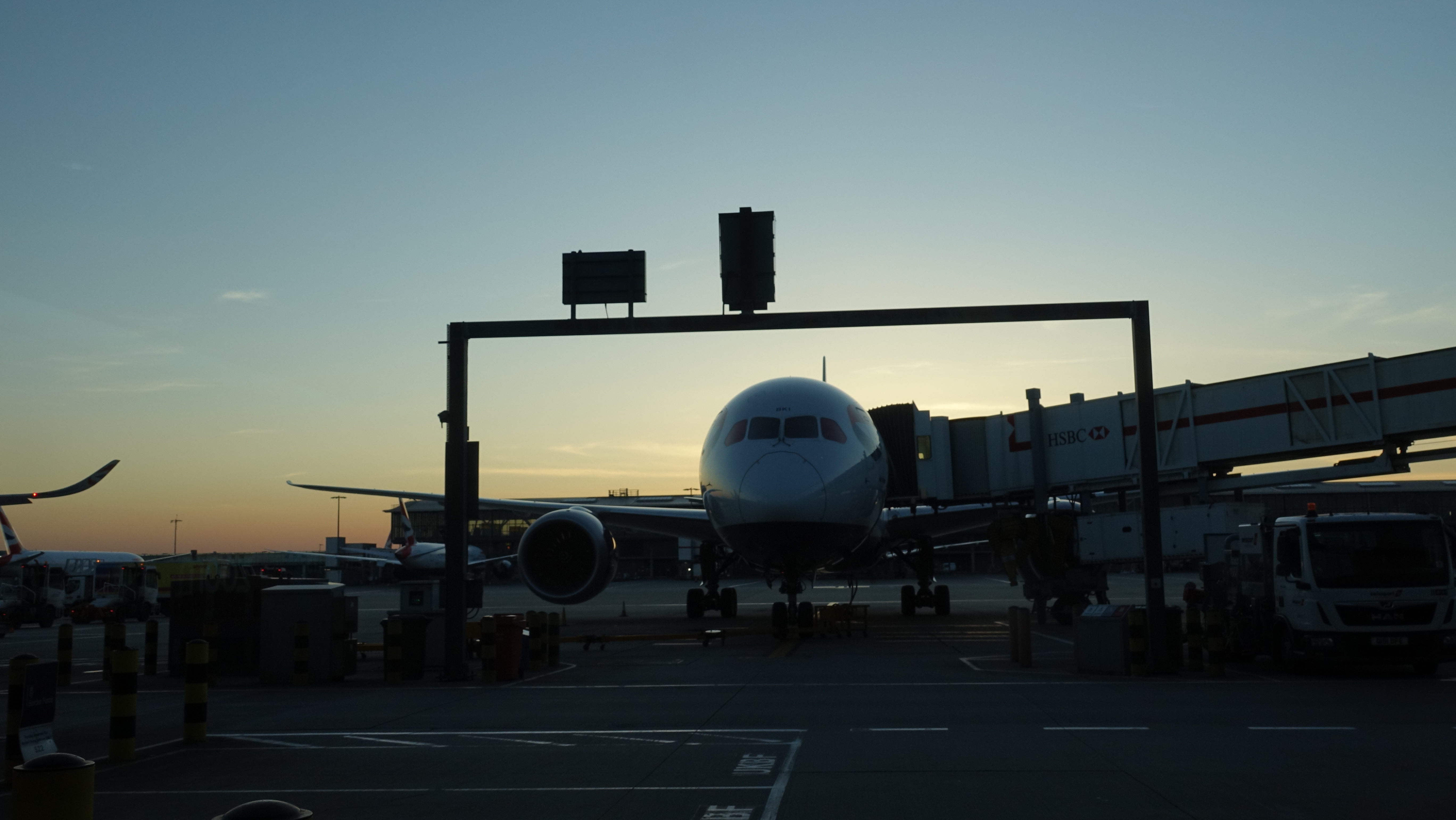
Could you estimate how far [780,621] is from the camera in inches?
806

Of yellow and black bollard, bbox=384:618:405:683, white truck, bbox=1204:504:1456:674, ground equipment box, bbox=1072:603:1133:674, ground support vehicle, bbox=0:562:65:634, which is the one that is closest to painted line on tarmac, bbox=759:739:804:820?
ground equipment box, bbox=1072:603:1133:674

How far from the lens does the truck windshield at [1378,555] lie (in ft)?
47.0

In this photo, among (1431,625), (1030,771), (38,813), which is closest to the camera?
(38,813)

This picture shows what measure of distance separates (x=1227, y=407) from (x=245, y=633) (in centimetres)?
1684

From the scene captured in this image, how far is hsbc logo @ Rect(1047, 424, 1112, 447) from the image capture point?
23.2m

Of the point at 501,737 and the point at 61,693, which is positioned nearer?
the point at 501,737

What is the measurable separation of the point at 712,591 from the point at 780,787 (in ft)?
65.1

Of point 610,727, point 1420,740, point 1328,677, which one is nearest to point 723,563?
point 1328,677

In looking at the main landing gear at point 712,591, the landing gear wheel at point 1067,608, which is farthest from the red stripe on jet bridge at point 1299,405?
the main landing gear at point 712,591

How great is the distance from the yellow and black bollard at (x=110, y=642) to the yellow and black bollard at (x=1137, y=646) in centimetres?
1270

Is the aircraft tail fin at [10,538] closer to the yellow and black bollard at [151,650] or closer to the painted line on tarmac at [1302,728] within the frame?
the yellow and black bollard at [151,650]

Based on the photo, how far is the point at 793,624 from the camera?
21.0 m

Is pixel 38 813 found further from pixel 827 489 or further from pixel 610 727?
pixel 827 489

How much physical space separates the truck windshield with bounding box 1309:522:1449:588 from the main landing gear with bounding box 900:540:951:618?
14031 mm
